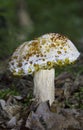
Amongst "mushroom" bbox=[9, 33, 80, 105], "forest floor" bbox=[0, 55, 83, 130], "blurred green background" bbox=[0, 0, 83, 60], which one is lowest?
"forest floor" bbox=[0, 55, 83, 130]

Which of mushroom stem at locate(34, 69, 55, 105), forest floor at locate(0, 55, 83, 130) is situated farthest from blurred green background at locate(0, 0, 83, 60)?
mushroom stem at locate(34, 69, 55, 105)

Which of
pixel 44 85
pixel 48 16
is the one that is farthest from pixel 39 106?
pixel 48 16

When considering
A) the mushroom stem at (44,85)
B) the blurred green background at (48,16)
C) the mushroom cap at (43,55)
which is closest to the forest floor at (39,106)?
the mushroom stem at (44,85)

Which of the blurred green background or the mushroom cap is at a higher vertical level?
the blurred green background

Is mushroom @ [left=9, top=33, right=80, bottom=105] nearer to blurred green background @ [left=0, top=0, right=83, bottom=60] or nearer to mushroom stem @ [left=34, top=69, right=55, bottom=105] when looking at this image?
mushroom stem @ [left=34, top=69, right=55, bottom=105]

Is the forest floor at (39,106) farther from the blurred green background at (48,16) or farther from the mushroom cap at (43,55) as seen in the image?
the blurred green background at (48,16)

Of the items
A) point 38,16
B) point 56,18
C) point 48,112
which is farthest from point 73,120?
point 38,16

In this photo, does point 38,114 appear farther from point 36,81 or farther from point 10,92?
point 10,92
